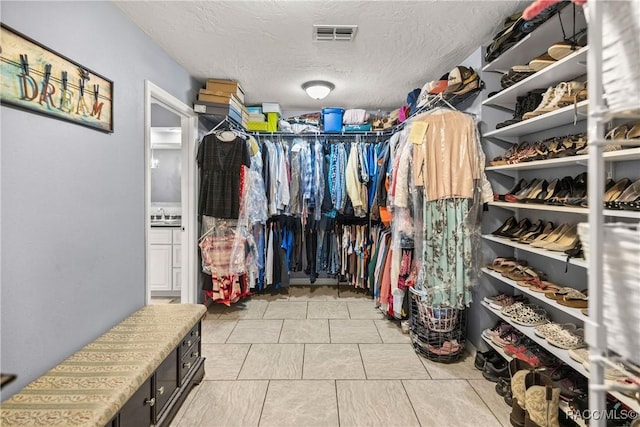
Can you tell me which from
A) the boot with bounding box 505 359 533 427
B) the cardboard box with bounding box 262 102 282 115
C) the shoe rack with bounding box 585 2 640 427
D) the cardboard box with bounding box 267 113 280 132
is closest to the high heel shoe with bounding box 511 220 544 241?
the boot with bounding box 505 359 533 427

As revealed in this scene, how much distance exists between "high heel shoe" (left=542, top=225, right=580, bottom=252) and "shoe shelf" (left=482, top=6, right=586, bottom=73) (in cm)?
111

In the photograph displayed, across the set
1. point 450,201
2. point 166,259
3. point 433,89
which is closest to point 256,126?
point 166,259

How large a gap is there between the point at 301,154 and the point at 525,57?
88.1 inches

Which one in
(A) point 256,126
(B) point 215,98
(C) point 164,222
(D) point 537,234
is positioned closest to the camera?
(D) point 537,234

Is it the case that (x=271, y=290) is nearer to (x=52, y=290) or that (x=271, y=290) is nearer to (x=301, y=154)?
(x=301, y=154)

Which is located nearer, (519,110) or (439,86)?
(519,110)

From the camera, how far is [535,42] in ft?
6.01

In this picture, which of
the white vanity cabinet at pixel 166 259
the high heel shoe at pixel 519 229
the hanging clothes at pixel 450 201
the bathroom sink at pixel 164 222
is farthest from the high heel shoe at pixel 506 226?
the bathroom sink at pixel 164 222

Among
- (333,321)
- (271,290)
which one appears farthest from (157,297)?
(333,321)

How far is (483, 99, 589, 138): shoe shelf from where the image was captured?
1.51 meters

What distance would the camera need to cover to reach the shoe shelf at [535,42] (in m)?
1.62

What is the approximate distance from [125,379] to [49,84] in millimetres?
1340

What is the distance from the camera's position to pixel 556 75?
1.71 metres

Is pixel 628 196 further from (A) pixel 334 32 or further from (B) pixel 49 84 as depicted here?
(B) pixel 49 84
